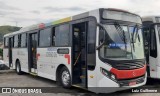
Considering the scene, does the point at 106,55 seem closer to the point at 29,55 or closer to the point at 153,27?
the point at 153,27

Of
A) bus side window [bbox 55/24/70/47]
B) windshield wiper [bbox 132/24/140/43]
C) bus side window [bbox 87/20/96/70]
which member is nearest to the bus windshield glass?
windshield wiper [bbox 132/24/140/43]

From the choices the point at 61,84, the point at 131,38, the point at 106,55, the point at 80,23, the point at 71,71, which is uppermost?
the point at 80,23

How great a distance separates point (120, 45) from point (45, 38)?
15.2 feet

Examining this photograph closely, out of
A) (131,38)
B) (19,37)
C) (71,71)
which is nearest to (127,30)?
(131,38)

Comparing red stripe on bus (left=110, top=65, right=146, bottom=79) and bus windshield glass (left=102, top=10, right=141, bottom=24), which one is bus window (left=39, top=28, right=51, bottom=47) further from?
red stripe on bus (left=110, top=65, right=146, bottom=79)

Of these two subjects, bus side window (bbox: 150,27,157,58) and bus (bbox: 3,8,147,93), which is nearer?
bus (bbox: 3,8,147,93)

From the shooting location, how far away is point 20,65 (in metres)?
14.4

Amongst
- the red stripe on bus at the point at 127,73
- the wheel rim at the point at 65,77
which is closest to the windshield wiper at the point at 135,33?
the red stripe on bus at the point at 127,73

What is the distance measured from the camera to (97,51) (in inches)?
283

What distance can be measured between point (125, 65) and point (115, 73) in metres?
0.49

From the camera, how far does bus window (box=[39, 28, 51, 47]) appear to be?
10.6m

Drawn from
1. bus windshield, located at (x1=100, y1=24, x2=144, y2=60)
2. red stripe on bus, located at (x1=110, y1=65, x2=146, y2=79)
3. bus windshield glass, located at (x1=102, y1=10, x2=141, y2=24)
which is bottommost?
red stripe on bus, located at (x1=110, y1=65, x2=146, y2=79)

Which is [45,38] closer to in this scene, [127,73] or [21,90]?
[21,90]

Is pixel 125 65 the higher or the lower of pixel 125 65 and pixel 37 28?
the lower
